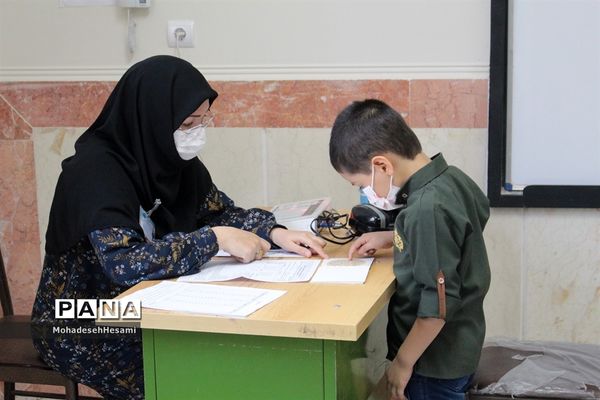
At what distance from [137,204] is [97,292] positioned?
25 cm

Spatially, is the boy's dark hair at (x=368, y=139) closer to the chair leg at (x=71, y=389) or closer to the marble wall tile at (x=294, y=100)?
the chair leg at (x=71, y=389)

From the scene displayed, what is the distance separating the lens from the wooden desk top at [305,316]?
1.39m

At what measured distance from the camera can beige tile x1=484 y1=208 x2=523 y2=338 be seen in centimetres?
281

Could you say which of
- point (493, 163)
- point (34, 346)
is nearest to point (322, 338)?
point (34, 346)

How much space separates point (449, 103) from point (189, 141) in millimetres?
1115

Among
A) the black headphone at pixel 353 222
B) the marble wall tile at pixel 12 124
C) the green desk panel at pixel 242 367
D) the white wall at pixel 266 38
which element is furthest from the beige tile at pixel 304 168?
the green desk panel at pixel 242 367

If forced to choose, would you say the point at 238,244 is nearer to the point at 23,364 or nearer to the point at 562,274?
the point at 23,364

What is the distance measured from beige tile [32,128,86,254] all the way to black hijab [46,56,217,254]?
3.65ft

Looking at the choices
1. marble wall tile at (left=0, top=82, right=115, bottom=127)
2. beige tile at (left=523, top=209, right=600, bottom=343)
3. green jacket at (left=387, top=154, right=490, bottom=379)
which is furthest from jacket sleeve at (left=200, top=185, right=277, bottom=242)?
beige tile at (left=523, top=209, right=600, bottom=343)

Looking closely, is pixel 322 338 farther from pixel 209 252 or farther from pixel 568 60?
pixel 568 60

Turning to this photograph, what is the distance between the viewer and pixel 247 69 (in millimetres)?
2895

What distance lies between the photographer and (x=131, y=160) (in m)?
1.93

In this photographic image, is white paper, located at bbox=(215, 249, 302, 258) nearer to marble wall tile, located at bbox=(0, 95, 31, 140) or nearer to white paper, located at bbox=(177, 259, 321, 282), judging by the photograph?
white paper, located at bbox=(177, 259, 321, 282)

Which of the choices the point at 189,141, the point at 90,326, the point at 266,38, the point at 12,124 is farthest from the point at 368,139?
the point at 12,124
